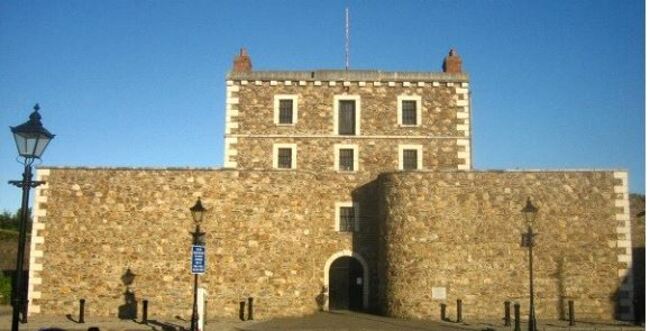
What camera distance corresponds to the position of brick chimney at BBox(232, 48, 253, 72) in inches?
1073

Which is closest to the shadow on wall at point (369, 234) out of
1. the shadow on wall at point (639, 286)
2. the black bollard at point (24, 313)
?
the shadow on wall at point (639, 286)

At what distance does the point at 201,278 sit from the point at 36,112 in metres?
12.5

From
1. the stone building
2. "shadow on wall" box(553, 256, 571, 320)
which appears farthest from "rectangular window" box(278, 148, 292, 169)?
"shadow on wall" box(553, 256, 571, 320)

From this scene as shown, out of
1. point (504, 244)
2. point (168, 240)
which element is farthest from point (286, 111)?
point (504, 244)

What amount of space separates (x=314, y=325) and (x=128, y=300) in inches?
295

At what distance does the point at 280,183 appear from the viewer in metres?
22.5

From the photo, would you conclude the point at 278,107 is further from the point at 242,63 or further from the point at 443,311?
the point at 443,311

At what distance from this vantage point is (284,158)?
26.2 m

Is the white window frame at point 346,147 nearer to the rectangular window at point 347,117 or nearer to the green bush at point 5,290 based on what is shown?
the rectangular window at point 347,117

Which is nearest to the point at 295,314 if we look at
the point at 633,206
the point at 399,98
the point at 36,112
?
the point at 399,98

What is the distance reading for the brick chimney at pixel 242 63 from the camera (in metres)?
27.2

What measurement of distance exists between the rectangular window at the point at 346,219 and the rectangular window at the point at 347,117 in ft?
13.4

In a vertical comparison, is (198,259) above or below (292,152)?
below

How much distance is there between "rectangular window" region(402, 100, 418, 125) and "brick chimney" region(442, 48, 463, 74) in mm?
2448
